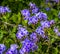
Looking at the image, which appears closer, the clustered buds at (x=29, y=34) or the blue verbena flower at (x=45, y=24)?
the clustered buds at (x=29, y=34)

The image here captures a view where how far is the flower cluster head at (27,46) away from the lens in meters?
2.18

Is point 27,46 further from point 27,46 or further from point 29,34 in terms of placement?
point 29,34

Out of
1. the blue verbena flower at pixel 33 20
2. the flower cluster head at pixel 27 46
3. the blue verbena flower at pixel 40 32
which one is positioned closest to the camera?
the flower cluster head at pixel 27 46

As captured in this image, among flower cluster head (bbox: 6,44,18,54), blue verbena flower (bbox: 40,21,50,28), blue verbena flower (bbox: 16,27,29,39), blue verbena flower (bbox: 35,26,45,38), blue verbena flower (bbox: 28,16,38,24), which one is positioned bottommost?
flower cluster head (bbox: 6,44,18,54)

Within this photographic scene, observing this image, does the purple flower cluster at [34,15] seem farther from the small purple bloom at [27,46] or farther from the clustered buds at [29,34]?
the small purple bloom at [27,46]

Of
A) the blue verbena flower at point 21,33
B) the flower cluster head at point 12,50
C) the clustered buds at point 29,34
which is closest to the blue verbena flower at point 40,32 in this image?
the clustered buds at point 29,34

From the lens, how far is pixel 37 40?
232 centimetres

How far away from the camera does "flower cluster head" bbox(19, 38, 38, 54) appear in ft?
7.16

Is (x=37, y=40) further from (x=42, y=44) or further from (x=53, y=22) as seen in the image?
(x=53, y=22)

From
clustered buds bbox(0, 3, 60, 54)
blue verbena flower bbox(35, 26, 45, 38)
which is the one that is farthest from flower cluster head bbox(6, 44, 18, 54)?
blue verbena flower bbox(35, 26, 45, 38)

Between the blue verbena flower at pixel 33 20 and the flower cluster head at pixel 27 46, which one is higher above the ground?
the blue verbena flower at pixel 33 20

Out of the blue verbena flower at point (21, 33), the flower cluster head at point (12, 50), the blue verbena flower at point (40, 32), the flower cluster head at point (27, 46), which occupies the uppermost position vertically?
the blue verbena flower at point (40, 32)

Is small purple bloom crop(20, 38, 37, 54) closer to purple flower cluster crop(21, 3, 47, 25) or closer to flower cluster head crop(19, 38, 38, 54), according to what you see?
flower cluster head crop(19, 38, 38, 54)

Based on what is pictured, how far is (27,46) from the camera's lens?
86.4 inches
